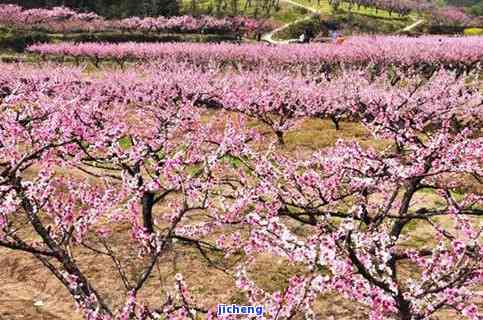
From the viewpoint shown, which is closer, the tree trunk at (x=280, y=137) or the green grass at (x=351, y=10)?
the tree trunk at (x=280, y=137)

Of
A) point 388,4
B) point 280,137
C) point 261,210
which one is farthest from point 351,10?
point 261,210

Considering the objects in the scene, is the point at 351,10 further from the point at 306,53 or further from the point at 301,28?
the point at 306,53

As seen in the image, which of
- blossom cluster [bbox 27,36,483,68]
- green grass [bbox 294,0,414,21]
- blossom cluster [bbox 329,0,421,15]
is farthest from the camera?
blossom cluster [bbox 329,0,421,15]

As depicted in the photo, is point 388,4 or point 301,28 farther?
point 388,4

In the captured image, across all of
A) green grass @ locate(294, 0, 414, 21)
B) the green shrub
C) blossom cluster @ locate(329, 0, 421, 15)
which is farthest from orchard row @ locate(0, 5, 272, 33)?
blossom cluster @ locate(329, 0, 421, 15)

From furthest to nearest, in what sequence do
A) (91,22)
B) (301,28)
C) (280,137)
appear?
1. (301,28)
2. (91,22)
3. (280,137)

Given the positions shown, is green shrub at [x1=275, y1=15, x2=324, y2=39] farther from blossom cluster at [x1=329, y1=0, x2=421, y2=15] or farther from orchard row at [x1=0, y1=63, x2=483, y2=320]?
orchard row at [x1=0, y1=63, x2=483, y2=320]

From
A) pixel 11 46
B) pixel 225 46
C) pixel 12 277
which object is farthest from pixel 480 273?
pixel 11 46

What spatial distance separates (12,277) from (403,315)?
8.35 meters

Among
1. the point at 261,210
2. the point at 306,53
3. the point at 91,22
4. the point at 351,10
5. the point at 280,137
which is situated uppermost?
the point at 261,210

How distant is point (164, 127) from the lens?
11.9 m

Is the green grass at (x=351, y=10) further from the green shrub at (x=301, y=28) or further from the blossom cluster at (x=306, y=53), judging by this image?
the blossom cluster at (x=306, y=53)

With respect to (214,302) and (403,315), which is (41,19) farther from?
(403,315)

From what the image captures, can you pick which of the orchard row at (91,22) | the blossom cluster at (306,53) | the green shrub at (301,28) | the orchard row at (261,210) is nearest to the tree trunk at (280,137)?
the orchard row at (261,210)
